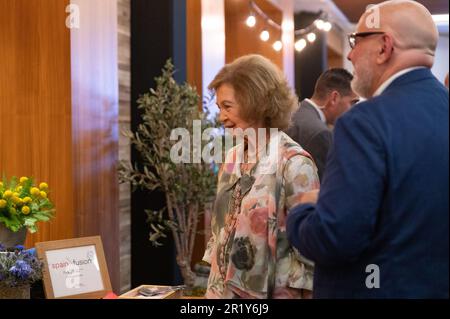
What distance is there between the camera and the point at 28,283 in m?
2.13

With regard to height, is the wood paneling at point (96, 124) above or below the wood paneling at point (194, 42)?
below

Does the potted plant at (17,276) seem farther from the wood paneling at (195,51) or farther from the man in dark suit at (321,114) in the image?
the wood paneling at (195,51)

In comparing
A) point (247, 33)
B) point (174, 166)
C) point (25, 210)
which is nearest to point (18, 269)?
point (25, 210)

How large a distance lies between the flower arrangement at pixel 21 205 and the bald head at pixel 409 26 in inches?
61.3

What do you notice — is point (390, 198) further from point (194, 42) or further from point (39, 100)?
point (194, 42)

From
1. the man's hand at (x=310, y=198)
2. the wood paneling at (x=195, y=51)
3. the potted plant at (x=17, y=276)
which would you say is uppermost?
the wood paneling at (x=195, y=51)

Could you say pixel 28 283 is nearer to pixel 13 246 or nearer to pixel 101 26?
pixel 13 246

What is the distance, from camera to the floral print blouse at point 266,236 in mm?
1968

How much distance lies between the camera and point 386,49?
4.99 feet

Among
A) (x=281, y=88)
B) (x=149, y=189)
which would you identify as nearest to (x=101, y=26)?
(x=149, y=189)

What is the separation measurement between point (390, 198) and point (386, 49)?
37cm

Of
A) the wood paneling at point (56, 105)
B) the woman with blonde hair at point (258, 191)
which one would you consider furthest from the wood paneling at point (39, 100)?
the woman with blonde hair at point (258, 191)

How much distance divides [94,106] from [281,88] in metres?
1.85
